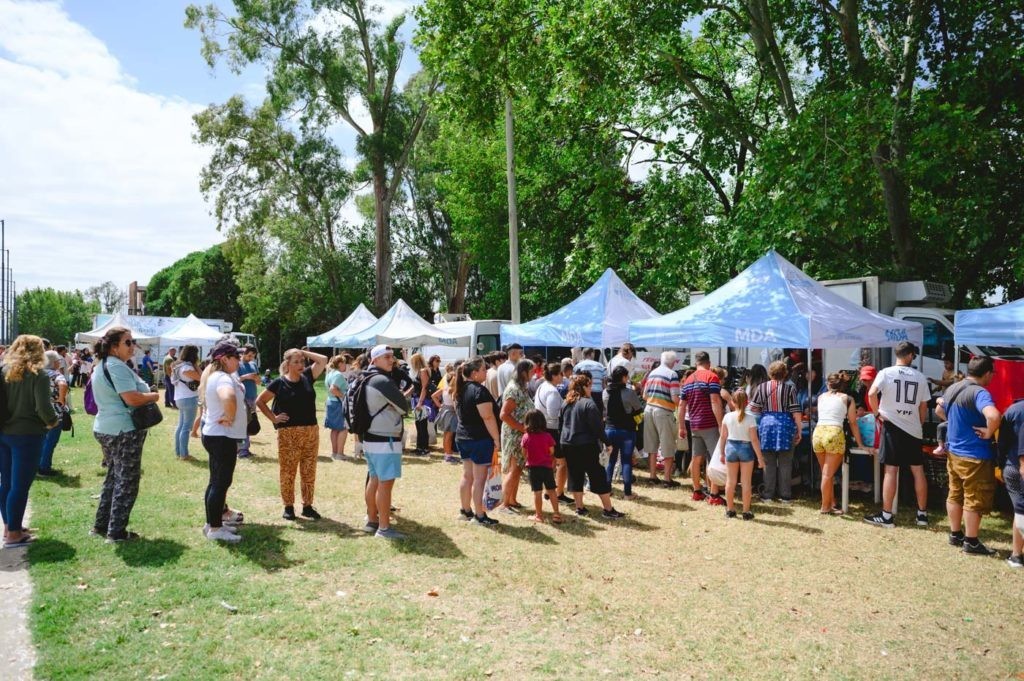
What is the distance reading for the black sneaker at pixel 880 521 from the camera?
7328 millimetres

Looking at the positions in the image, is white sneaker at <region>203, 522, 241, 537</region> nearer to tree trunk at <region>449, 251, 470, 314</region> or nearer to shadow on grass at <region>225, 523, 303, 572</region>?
shadow on grass at <region>225, 523, 303, 572</region>

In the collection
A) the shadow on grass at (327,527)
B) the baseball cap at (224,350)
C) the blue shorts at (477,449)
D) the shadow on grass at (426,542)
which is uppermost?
the baseball cap at (224,350)

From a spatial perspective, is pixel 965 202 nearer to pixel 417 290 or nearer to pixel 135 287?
pixel 417 290

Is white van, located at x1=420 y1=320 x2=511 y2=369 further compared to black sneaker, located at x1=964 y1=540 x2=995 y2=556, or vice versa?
white van, located at x1=420 y1=320 x2=511 y2=369

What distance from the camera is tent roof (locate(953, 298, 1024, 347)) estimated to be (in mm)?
7480

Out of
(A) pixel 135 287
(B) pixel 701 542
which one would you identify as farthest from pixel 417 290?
(A) pixel 135 287

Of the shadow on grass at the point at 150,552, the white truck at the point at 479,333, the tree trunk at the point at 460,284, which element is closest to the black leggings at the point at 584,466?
the shadow on grass at the point at 150,552

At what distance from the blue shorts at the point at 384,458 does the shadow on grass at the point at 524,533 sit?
1.29 m

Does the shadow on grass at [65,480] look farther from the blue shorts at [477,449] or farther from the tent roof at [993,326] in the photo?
the tent roof at [993,326]

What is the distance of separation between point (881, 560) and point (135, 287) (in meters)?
105

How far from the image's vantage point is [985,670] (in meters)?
4.15

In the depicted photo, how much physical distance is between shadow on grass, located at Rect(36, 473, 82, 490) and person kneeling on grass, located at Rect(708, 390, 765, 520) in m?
7.63

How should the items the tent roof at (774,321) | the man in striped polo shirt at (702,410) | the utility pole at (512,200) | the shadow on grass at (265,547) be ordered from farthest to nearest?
the utility pole at (512,200), the tent roof at (774,321), the man in striped polo shirt at (702,410), the shadow on grass at (265,547)

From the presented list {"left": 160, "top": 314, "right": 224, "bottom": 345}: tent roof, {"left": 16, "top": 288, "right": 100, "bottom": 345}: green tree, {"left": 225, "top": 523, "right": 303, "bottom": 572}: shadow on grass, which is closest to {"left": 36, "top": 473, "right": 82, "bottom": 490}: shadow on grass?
{"left": 225, "top": 523, "right": 303, "bottom": 572}: shadow on grass
